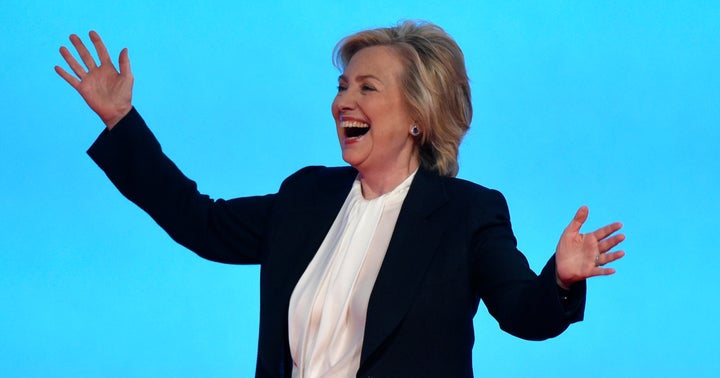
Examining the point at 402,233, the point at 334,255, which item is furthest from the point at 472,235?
the point at 334,255

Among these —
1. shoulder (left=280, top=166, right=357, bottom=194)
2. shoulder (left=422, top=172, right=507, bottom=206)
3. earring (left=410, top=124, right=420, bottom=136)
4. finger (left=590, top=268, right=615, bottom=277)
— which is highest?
earring (left=410, top=124, right=420, bottom=136)

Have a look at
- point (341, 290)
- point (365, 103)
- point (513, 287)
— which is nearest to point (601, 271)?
point (513, 287)

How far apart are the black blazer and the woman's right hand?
29 millimetres

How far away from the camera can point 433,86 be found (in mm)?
2080

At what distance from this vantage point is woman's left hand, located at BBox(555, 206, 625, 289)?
1667mm

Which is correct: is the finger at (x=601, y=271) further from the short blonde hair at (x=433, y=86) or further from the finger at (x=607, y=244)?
the short blonde hair at (x=433, y=86)

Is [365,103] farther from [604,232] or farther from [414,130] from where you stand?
[604,232]

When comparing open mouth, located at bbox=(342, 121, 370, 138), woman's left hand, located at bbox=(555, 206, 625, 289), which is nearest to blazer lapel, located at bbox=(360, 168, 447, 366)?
open mouth, located at bbox=(342, 121, 370, 138)

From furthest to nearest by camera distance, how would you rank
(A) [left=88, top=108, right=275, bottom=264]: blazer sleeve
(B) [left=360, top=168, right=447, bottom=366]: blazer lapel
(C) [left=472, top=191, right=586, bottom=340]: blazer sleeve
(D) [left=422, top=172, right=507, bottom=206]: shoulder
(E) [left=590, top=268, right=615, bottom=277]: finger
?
(A) [left=88, top=108, right=275, bottom=264]: blazer sleeve < (D) [left=422, top=172, right=507, bottom=206]: shoulder < (B) [left=360, top=168, right=447, bottom=366]: blazer lapel < (C) [left=472, top=191, right=586, bottom=340]: blazer sleeve < (E) [left=590, top=268, right=615, bottom=277]: finger

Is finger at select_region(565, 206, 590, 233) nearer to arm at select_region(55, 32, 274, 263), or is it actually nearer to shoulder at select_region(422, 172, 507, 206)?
shoulder at select_region(422, 172, 507, 206)

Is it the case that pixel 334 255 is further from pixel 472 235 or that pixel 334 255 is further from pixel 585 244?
pixel 585 244

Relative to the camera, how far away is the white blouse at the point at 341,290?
6.25 feet

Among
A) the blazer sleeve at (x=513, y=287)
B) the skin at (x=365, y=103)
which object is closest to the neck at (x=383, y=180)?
the skin at (x=365, y=103)

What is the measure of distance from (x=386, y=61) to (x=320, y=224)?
0.33 m
